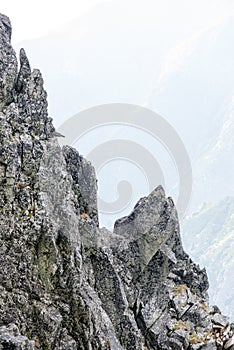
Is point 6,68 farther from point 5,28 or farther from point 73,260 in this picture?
point 73,260

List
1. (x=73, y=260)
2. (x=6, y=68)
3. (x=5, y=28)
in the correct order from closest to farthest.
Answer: (x=73, y=260) → (x=6, y=68) → (x=5, y=28)

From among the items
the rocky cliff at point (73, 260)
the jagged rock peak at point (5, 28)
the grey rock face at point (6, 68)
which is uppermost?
the jagged rock peak at point (5, 28)

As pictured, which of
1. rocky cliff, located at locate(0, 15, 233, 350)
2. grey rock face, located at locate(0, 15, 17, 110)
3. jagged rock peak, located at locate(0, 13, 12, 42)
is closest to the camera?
rocky cliff, located at locate(0, 15, 233, 350)

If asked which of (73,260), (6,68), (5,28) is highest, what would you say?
(5,28)

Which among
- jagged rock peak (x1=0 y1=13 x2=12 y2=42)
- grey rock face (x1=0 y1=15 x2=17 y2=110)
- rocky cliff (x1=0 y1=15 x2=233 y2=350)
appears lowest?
rocky cliff (x1=0 y1=15 x2=233 y2=350)

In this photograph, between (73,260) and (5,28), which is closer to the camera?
(73,260)

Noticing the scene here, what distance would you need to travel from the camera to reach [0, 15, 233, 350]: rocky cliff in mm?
22359

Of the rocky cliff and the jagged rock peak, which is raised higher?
the jagged rock peak

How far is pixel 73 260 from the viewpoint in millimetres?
24406

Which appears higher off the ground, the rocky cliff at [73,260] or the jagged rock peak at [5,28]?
the jagged rock peak at [5,28]

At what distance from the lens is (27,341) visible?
64.4 feet

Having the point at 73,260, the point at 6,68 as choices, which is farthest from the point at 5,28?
the point at 73,260

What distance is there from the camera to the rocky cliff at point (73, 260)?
2236 cm

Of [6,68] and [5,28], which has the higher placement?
[5,28]
